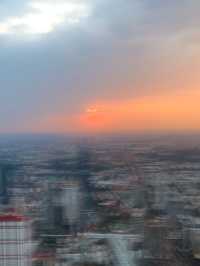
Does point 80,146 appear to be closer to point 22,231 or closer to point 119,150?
point 119,150

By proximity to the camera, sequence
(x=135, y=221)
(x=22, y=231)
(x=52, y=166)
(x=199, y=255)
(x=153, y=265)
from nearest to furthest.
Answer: (x=22, y=231) → (x=153, y=265) → (x=199, y=255) → (x=135, y=221) → (x=52, y=166)

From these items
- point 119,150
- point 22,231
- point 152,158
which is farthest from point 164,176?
point 22,231

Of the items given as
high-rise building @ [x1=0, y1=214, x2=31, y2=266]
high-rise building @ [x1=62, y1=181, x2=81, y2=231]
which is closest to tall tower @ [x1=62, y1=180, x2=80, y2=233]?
high-rise building @ [x1=62, y1=181, x2=81, y2=231]

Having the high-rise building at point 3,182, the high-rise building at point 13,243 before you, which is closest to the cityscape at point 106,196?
the high-rise building at point 3,182

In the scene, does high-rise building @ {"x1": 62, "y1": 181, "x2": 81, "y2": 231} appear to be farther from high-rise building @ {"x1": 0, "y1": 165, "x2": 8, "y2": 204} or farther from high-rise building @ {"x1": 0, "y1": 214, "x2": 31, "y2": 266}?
high-rise building @ {"x1": 0, "y1": 214, "x2": 31, "y2": 266}

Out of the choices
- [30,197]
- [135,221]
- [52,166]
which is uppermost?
[52,166]

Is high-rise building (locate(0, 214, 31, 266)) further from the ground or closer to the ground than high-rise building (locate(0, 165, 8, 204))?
closer to the ground

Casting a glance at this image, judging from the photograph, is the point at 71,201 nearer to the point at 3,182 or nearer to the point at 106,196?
the point at 106,196
